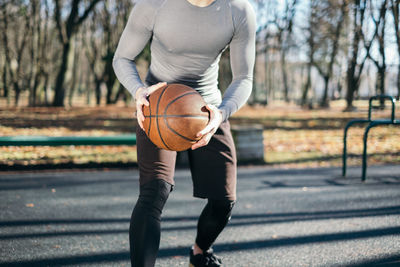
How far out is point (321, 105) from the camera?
121 feet

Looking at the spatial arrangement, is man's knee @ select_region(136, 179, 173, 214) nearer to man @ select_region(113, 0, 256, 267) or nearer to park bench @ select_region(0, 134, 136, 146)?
man @ select_region(113, 0, 256, 267)

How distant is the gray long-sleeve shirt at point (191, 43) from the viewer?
225 centimetres

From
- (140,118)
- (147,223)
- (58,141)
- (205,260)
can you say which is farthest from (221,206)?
(58,141)

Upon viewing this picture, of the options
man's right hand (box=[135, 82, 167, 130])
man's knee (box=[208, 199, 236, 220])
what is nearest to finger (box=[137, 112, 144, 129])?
man's right hand (box=[135, 82, 167, 130])

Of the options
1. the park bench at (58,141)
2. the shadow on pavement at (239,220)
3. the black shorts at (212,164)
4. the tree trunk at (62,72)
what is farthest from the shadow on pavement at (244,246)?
the tree trunk at (62,72)

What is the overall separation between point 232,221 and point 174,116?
106 inches

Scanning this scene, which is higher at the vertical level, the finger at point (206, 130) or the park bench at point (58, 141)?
the finger at point (206, 130)

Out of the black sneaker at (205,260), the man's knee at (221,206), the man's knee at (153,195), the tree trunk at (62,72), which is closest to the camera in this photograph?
the man's knee at (153,195)

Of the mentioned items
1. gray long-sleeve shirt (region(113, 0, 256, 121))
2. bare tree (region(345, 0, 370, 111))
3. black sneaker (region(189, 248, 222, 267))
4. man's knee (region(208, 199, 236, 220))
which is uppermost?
bare tree (region(345, 0, 370, 111))

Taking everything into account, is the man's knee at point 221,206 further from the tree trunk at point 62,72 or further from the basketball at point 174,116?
the tree trunk at point 62,72

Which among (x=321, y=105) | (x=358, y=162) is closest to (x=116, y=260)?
(x=358, y=162)

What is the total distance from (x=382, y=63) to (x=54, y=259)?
1822 cm

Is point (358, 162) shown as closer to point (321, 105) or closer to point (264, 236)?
point (264, 236)

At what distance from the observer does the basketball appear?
2229 millimetres
